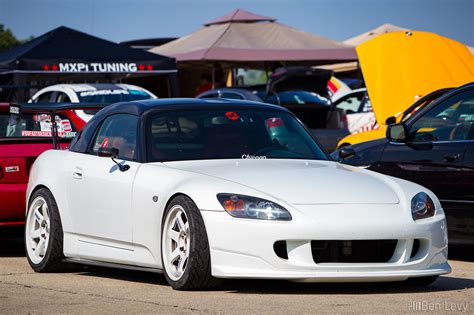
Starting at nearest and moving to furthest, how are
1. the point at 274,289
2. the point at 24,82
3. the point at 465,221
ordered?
1. the point at 274,289
2. the point at 465,221
3. the point at 24,82

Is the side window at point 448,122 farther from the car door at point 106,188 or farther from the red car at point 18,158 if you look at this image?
the red car at point 18,158

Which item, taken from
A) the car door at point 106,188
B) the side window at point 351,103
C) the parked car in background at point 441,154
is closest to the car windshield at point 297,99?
the side window at point 351,103

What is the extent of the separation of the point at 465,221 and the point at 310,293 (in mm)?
2563

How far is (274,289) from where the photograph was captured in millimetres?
6965

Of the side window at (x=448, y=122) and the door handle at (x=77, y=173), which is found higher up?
the side window at (x=448, y=122)

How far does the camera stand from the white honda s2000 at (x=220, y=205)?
21.5 ft

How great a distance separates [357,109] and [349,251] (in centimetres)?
1581

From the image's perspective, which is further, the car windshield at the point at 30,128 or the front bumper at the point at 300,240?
the car windshield at the point at 30,128

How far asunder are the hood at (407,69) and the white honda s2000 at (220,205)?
20.1ft

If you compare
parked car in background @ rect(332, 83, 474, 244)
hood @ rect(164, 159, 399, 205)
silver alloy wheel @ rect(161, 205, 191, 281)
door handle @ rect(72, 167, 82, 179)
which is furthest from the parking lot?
parked car in background @ rect(332, 83, 474, 244)

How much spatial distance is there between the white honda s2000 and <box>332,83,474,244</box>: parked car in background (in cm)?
119

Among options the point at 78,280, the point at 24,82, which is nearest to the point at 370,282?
the point at 78,280

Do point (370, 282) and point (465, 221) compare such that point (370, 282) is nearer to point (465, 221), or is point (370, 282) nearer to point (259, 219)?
point (259, 219)

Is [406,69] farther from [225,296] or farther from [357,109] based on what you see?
[225,296]
